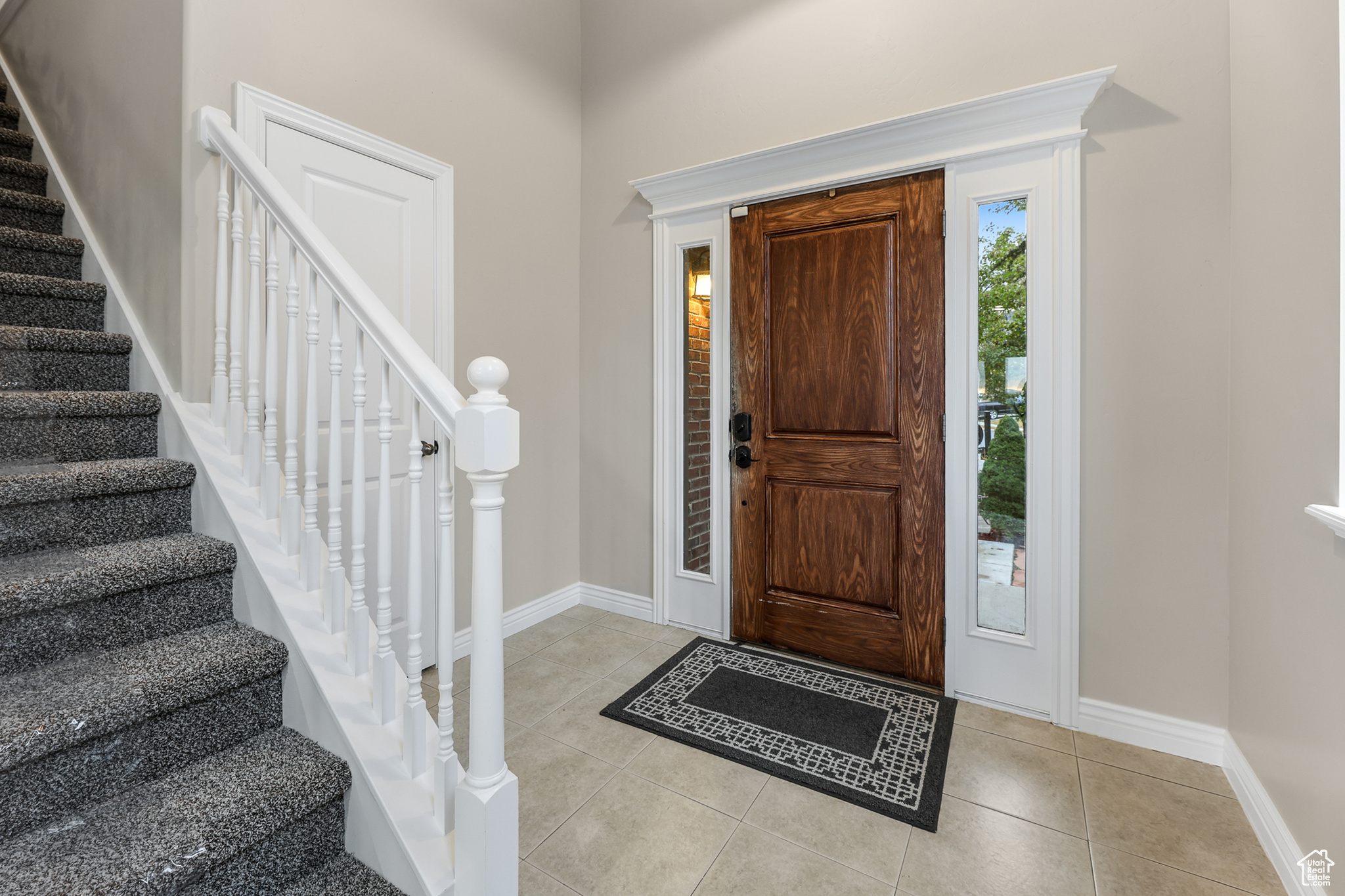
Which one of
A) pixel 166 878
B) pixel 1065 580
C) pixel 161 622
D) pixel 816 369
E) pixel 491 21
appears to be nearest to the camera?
pixel 166 878

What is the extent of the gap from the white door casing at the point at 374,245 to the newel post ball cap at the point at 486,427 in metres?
1.15

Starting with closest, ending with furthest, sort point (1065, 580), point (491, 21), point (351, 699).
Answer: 1. point (351, 699)
2. point (1065, 580)
3. point (491, 21)

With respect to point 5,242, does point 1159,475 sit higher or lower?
lower

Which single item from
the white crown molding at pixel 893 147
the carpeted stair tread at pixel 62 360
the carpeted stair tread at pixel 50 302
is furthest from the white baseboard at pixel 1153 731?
the carpeted stair tread at pixel 50 302

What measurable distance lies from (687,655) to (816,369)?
1.38 m

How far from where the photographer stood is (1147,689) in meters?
2.02

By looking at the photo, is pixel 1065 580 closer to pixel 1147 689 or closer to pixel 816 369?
pixel 1147 689

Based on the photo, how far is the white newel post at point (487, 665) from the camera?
1062 mm

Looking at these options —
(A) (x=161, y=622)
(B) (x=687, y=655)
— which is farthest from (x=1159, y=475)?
(A) (x=161, y=622)

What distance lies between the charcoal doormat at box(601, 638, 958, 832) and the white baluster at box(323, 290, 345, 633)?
1.14 meters

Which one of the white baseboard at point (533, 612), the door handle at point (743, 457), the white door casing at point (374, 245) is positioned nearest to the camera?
the white door casing at point (374, 245)

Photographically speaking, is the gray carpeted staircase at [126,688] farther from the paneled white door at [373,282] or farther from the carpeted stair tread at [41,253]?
the paneled white door at [373,282]

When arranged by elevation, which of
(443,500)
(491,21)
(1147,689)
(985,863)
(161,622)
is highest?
(491,21)

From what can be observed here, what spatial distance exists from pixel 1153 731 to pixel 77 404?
339 cm
